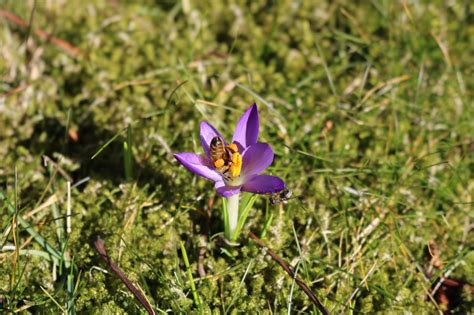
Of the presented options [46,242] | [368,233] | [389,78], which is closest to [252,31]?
[389,78]

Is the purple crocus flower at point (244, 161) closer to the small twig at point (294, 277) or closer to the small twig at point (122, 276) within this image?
the small twig at point (294, 277)

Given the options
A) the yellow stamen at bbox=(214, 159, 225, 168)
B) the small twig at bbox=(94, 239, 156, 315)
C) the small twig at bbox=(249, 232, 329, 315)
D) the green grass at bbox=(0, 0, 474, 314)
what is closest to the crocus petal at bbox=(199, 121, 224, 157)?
the yellow stamen at bbox=(214, 159, 225, 168)

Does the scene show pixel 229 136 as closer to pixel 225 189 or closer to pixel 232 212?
pixel 232 212

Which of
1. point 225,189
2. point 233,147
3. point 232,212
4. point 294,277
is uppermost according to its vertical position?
point 233,147

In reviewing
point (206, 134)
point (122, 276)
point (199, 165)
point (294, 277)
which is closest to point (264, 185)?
point (199, 165)

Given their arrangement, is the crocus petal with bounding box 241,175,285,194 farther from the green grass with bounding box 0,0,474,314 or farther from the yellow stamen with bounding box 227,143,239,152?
the green grass with bounding box 0,0,474,314

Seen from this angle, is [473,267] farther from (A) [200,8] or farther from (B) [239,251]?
(A) [200,8]

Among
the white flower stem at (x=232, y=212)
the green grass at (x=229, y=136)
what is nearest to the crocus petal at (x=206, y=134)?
the white flower stem at (x=232, y=212)
